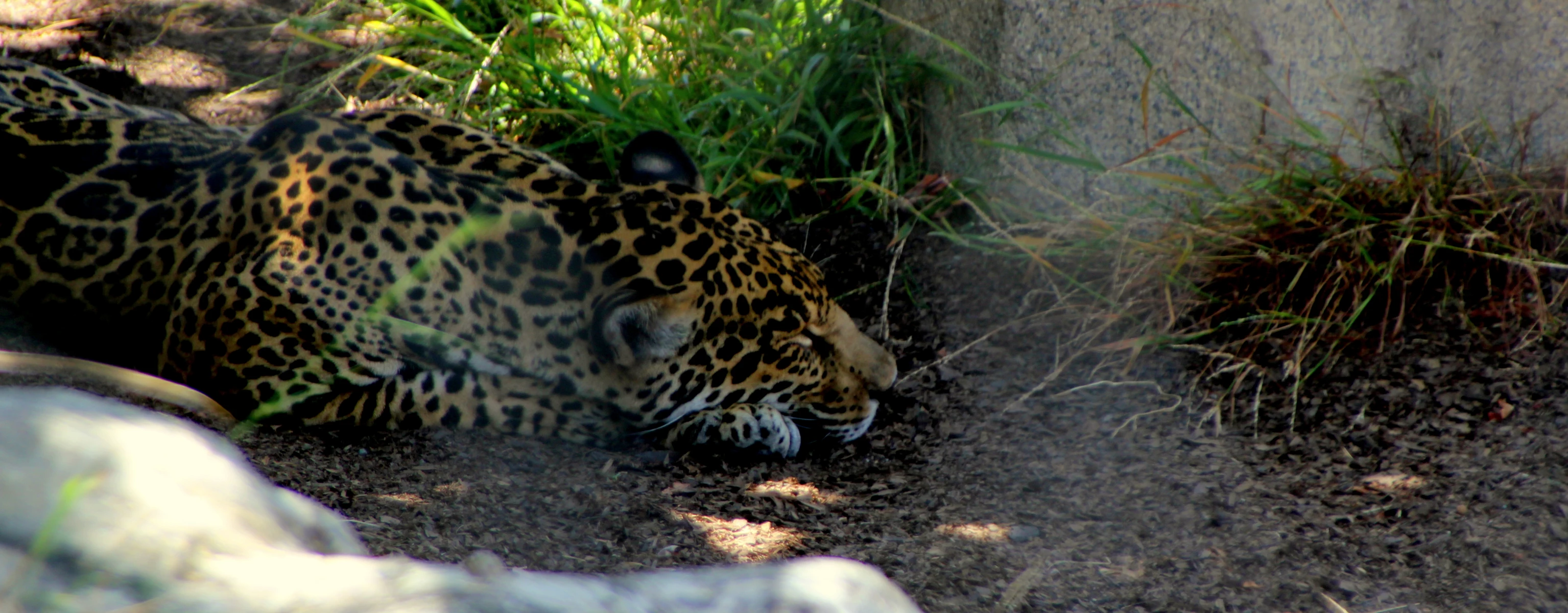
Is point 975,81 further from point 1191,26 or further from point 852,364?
point 852,364

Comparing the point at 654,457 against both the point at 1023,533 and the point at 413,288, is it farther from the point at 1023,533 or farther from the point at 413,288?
the point at 1023,533

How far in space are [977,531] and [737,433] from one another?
Answer: 0.90 meters

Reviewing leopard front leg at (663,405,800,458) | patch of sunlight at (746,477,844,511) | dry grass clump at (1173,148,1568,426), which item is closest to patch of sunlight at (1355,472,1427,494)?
dry grass clump at (1173,148,1568,426)

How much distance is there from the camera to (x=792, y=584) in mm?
1377

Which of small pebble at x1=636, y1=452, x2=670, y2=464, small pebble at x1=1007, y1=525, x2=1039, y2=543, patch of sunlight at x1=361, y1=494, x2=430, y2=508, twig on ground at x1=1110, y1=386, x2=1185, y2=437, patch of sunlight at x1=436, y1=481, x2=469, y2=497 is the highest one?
twig on ground at x1=1110, y1=386, x2=1185, y2=437

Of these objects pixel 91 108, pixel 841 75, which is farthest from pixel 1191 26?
pixel 91 108

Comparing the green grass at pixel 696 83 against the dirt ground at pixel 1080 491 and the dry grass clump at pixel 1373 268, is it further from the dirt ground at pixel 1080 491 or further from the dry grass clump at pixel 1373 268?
the dry grass clump at pixel 1373 268

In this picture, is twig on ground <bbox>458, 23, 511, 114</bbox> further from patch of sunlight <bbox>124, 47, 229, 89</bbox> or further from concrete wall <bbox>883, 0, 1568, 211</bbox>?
concrete wall <bbox>883, 0, 1568, 211</bbox>

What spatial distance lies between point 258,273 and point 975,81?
2.90 metres

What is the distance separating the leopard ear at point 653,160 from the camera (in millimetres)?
4012

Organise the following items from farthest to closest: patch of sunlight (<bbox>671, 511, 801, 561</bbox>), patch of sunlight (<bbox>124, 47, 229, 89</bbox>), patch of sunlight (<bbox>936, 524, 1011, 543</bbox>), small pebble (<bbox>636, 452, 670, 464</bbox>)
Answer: patch of sunlight (<bbox>124, 47, 229, 89</bbox>) < small pebble (<bbox>636, 452, 670, 464</bbox>) < patch of sunlight (<bbox>936, 524, 1011, 543</bbox>) < patch of sunlight (<bbox>671, 511, 801, 561</bbox>)

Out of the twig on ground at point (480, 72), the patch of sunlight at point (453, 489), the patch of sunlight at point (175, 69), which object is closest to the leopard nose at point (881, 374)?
the patch of sunlight at point (453, 489)

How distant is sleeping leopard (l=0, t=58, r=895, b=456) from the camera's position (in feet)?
11.7

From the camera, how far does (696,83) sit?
5.59 meters
